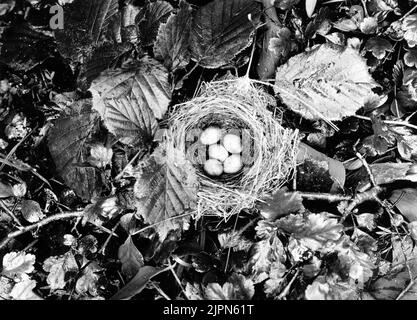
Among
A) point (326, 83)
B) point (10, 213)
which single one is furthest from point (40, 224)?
point (326, 83)

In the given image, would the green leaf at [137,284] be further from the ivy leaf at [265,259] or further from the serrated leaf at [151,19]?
the serrated leaf at [151,19]

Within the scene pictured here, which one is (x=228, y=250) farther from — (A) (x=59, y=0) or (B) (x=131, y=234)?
(A) (x=59, y=0)

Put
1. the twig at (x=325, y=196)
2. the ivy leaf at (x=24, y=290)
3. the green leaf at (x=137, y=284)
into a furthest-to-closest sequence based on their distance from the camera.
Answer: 1. the twig at (x=325, y=196)
2. the ivy leaf at (x=24, y=290)
3. the green leaf at (x=137, y=284)

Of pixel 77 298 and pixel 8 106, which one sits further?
pixel 8 106

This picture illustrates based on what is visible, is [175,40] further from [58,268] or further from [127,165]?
[58,268]

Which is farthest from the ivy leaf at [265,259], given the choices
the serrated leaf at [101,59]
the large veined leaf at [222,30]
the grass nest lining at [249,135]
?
the serrated leaf at [101,59]

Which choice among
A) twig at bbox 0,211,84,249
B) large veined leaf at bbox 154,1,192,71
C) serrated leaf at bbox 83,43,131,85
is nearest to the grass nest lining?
large veined leaf at bbox 154,1,192,71
